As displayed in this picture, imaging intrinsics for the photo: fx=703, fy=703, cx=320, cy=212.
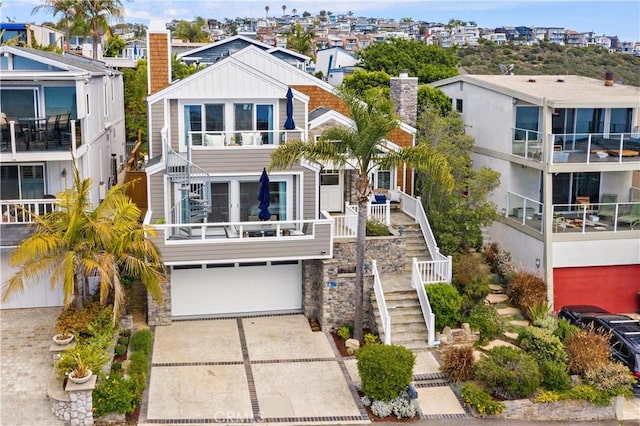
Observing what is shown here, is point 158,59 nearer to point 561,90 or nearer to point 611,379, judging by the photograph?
point 561,90

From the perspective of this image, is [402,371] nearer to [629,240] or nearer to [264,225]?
[264,225]

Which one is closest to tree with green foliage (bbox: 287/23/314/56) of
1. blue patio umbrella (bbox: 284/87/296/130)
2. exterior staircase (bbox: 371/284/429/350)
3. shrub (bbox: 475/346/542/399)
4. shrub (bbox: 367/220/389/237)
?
blue patio umbrella (bbox: 284/87/296/130)

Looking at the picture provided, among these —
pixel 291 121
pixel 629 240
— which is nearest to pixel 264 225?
pixel 291 121

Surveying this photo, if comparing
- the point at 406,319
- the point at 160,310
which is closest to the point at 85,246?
the point at 160,310

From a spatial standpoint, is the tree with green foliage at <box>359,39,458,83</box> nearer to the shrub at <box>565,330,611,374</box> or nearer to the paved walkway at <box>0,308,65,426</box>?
the shrub at <box>565,330,611,374</box>

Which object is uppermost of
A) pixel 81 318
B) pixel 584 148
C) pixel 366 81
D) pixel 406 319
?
pixel 366 81

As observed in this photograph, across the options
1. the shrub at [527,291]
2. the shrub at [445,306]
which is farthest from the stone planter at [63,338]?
the shrub at [527,291]

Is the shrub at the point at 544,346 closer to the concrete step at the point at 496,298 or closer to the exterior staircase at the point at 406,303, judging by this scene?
the exterior staircase at the point at 406,303
